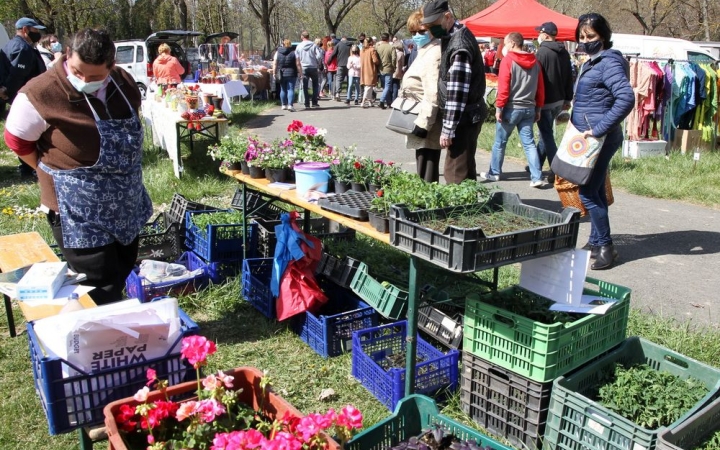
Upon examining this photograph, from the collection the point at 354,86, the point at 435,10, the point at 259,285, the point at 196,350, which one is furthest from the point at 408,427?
the point at 354,86

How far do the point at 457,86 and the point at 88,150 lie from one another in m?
2.68

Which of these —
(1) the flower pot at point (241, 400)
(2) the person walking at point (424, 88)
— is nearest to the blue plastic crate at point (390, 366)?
(1) the flower pot at point (241, 400)

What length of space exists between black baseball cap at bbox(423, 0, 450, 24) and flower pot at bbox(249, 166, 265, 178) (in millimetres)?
1667

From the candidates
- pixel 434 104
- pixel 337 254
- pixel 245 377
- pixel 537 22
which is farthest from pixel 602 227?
pixel 537 22

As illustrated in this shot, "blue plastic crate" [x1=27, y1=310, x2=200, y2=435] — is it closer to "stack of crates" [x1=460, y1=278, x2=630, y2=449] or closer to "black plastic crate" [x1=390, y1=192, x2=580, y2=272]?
"black plastic crate" [x1=390, y1=192, x2=580, y2=272]

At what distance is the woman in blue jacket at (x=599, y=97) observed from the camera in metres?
4.60

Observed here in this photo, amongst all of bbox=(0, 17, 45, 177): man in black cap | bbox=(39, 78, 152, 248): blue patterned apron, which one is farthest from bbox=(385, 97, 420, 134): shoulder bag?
bbox=(0, 17, 45, 177): man in black cap

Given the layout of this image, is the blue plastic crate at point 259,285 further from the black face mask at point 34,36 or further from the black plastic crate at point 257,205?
the black face mask at point 34,36

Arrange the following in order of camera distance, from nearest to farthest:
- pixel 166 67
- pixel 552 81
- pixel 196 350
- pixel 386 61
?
pixel 196 350 → pixel 552 81 → pixel 166 67 → pixel 386 61

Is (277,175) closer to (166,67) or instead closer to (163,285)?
(163,285)

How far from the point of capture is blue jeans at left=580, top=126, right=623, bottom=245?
4.88 metres

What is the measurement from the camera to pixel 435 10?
4.66 m

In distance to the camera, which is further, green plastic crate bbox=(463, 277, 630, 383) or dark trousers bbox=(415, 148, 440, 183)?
dark trousers bbox=(415, 148, 440, 183)

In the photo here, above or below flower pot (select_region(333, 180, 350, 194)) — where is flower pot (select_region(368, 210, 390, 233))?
below
